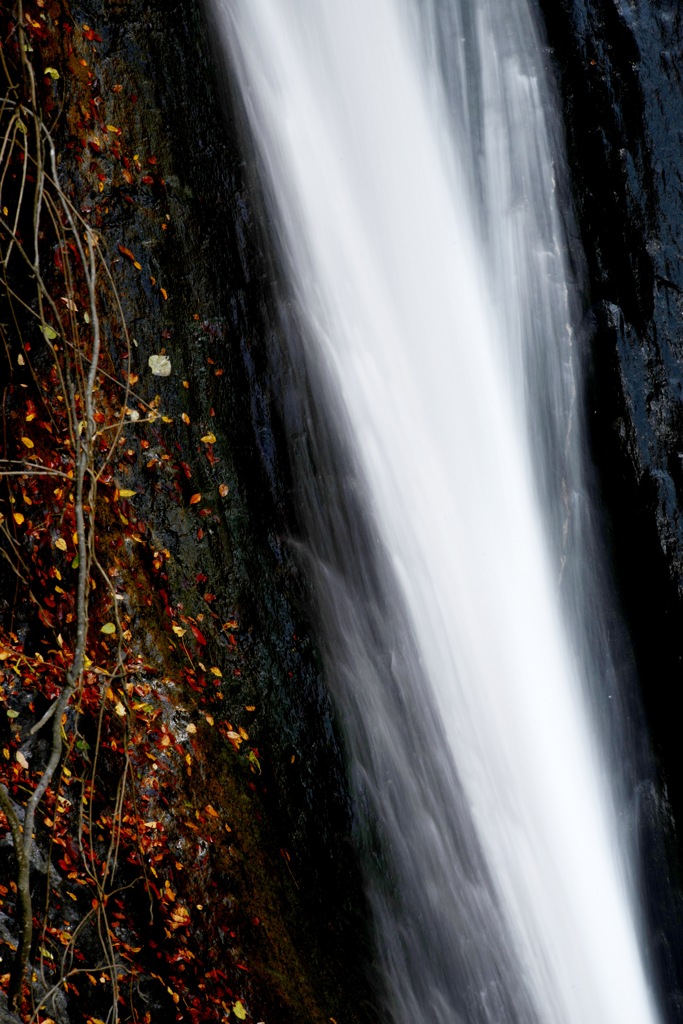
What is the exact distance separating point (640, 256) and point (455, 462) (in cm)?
165

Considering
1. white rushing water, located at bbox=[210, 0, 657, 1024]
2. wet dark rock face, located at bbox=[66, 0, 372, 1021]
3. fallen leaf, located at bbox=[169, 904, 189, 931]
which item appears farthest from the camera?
white rushing water, located at bbox=[210, 0, 657, 1024]

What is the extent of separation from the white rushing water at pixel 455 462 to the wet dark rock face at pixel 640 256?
20 cm

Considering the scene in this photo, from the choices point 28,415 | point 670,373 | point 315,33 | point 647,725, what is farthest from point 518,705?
point 315,33

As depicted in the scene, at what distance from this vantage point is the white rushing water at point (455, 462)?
3.94 meters

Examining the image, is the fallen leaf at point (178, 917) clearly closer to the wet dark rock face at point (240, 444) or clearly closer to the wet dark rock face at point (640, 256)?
the wet dark rock face at point (240, 444)

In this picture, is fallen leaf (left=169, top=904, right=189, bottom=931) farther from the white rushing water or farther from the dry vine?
the white rushing water

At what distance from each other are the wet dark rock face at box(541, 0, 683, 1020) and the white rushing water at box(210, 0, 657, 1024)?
201mm

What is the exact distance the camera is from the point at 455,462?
15.0 feet

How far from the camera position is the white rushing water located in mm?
3943

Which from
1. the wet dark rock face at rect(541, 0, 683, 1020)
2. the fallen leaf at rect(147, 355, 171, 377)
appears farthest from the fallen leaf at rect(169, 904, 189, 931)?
the wet dark rock face at rect(541, 0, 683, 1020)

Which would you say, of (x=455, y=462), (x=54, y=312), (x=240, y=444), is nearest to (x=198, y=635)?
(x=240, y=444)

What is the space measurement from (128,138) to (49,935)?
350 centimetres

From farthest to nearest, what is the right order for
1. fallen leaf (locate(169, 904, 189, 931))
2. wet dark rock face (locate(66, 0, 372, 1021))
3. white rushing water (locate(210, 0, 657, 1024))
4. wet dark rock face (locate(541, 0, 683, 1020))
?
wet dark rock face (locate(541, 0, 683, 1020)), white rushing water (locate(210, 0, 657, 1024)), wet dark rock face (locate(66, 0, 372, 1021)), fallen leaf (locate(169, 904, 189, 931))

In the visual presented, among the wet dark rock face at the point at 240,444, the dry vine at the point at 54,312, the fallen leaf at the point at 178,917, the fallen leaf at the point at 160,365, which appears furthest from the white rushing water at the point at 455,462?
the dry vine at the point at 54,312
